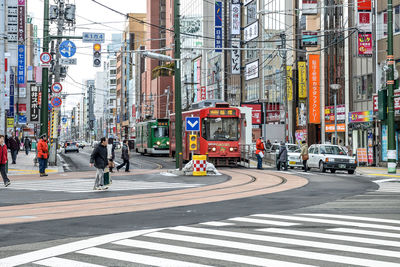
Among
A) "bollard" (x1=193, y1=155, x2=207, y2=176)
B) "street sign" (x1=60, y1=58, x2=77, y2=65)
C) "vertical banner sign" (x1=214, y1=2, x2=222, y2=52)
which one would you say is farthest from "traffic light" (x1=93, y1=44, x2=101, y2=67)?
"vertical banner sign" (x1=214, y1=2, x2=222, y2=52)

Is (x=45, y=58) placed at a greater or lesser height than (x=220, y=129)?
greater

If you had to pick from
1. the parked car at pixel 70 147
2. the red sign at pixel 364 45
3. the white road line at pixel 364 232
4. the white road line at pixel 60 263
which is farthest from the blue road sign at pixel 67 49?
the parked car at pixel 70 147

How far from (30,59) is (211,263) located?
4841 inches

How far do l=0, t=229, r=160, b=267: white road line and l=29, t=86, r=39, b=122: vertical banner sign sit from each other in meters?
62.7

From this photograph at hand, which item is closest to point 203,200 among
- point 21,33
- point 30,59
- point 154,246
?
point 154,246

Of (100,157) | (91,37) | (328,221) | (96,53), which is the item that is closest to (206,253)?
(328,221)

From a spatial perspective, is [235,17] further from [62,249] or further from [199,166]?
[62,249]

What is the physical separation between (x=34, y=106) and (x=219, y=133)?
45842mm

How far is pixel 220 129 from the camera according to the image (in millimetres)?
33969

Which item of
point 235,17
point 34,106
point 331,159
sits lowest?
point 331,159

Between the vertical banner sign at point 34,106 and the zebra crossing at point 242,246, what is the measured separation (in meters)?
62.5

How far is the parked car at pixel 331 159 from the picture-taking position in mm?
32094

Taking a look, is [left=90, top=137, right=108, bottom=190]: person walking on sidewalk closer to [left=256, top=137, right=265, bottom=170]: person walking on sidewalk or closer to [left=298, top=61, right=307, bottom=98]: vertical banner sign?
[left=256, top=137, right=265, bottom=170]: person walking on sidewalk

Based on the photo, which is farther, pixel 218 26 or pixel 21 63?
pixel 218 26
